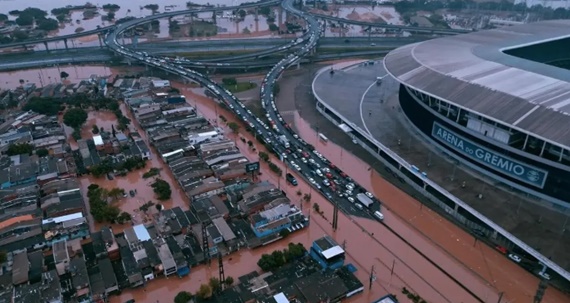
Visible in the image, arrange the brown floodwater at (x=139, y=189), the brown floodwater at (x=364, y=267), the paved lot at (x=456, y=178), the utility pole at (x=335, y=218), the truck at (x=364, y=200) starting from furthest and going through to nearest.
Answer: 1. the truck at (x=364, y=200)
2. the brown floodwater at (x=139, y=189)
3. the utility pole at (x=335, y=218)
4. the paved lot at (x=456, y=178)
5. the brown floodwater at (x=364, y=267)

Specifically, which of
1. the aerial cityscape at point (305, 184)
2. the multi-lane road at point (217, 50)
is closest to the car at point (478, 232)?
the aerial cityscape at point (305, 184)

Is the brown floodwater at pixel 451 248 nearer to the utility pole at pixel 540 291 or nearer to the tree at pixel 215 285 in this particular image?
the utility pole at pixel 540 291

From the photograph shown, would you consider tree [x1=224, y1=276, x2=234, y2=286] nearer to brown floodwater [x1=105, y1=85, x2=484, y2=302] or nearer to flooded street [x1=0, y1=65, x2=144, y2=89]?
brown floodwater [x1=105, y1=85, x2=484, y2=302]

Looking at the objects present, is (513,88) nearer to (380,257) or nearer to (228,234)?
(380,257)


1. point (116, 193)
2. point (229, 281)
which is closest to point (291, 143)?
point (116, 193)

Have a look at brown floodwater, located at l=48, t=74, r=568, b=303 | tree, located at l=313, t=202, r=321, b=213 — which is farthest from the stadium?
tree, located at l=313, t=202, r=321, b=213

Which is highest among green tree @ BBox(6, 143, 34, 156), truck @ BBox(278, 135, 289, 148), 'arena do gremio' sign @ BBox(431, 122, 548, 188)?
'arena do gremio' sign @ BBox(431, 122, 548, 188)
